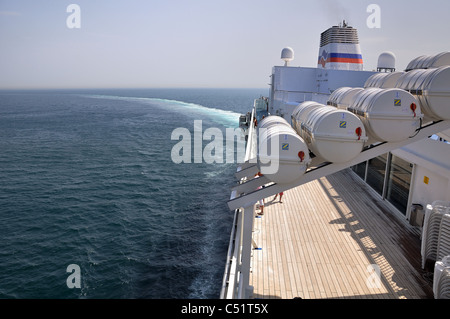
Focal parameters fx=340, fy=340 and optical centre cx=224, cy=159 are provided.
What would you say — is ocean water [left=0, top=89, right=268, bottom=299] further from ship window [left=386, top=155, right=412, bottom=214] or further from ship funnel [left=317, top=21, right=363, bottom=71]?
ship funnel [left=317, top=21, right=363, bottom=71]

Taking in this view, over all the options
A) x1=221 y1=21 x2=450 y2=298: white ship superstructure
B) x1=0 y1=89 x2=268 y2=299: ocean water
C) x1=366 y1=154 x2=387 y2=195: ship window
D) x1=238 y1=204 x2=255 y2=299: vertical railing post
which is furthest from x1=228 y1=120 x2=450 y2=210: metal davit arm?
x1=0 y1=89 x2=268 y2=299: ocean water

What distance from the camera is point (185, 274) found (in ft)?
48.7

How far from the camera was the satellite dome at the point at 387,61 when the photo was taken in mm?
27297

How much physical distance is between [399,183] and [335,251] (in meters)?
4.75

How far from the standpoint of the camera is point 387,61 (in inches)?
1081

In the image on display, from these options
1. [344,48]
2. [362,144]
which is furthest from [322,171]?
[344,48]

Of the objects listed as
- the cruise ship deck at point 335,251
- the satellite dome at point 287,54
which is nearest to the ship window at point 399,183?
the cruise ship deck at point 335,251

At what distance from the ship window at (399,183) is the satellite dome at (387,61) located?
17.1 m

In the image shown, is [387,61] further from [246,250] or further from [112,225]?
[246,250]

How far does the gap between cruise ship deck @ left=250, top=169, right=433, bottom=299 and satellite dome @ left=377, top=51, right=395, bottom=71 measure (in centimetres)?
1710

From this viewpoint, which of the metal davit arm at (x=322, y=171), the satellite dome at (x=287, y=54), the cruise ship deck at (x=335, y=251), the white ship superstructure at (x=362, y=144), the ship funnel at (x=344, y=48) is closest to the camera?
the white ship superstructure at (x=362, y=144)

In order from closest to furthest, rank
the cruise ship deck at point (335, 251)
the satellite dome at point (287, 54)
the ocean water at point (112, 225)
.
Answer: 1. the cruise ship deck at point (335, 251)
2. the ocean water at point (112, 225)
3. the satellite dome at point (287, 54)

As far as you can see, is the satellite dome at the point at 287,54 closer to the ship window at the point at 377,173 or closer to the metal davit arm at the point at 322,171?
the ship window at the point at 377,173
